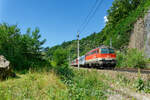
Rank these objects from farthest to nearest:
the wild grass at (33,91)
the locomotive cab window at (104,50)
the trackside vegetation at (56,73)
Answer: the locomotive cab window at (104,50), the trackside vegetation at (56,73), the wild grass at (33,91)

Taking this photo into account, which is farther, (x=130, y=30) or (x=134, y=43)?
(x=130, y=30)

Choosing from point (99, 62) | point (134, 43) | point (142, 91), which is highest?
point (134, 43)

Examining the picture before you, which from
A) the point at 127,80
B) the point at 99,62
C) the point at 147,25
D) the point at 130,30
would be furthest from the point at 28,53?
the point at 130,30

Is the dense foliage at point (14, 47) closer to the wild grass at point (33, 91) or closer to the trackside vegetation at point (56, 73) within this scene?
the trackside vegetation at point (56, 73)

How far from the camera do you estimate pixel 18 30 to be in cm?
1045

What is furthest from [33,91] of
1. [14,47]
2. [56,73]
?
[14,47]

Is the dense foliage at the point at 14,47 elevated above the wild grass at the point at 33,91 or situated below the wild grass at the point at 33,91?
above

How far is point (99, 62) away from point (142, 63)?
5.34 meters

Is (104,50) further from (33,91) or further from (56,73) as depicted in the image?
(33,91)

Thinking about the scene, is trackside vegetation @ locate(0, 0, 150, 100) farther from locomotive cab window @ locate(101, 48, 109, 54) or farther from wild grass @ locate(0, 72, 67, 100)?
locomotive cab window @ locate(101, 48, 109, 54)

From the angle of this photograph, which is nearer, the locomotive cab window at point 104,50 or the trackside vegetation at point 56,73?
the trackside vegetation at point 56,73

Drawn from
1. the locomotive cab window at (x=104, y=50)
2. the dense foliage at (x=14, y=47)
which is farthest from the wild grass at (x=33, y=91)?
the locomotive cab window at (x=104, y=50)

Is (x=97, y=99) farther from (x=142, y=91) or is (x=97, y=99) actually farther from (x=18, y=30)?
(x=18, y=30)

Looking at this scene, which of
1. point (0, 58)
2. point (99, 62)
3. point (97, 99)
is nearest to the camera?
point (97, 99)
